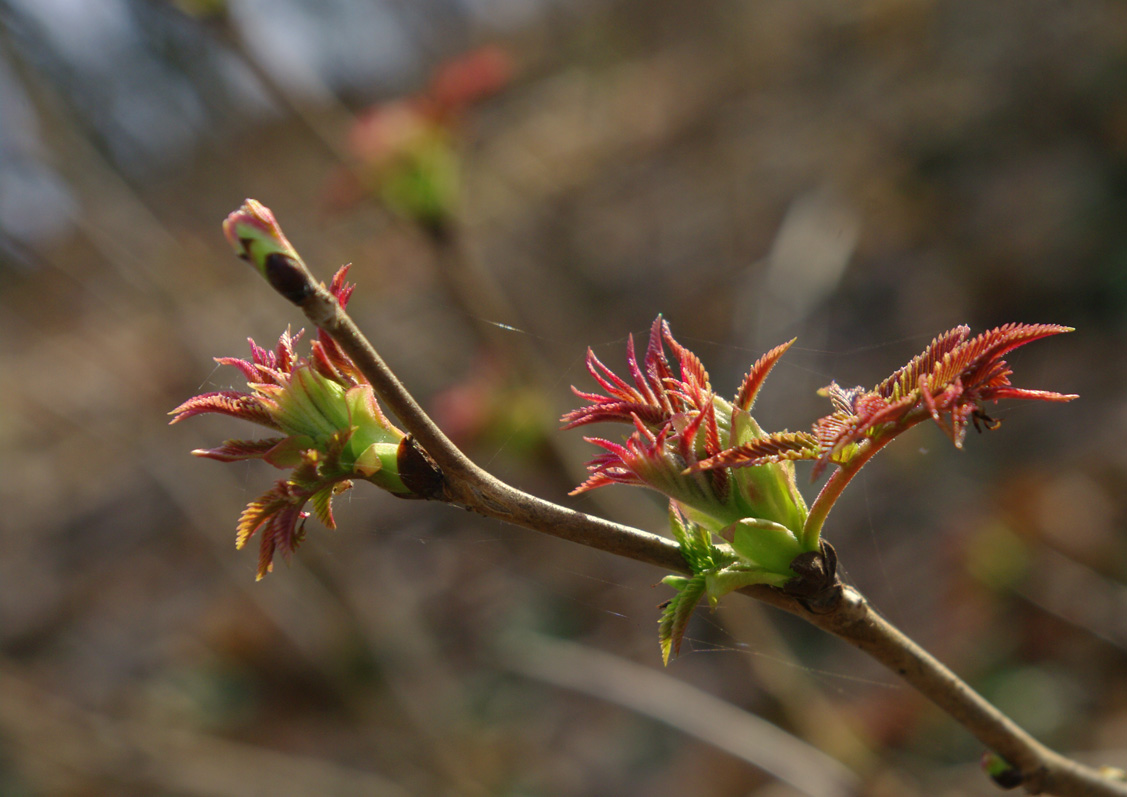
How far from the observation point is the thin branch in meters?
0.50

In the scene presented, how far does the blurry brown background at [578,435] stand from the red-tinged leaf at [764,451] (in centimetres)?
88

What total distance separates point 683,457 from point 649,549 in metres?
0.08

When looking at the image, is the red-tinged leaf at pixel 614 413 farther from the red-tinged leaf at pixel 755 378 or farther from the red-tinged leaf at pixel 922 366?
the red-tinged leaf at pixel 922 366

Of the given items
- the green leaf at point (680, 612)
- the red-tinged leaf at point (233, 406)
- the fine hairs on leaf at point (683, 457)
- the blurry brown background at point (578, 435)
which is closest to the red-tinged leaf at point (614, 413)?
the fine hairs on leaf at point (683, 457)

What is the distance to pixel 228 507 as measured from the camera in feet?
9.20

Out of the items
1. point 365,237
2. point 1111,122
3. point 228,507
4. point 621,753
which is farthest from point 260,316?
point 1111,122

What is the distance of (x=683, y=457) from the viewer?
599mm

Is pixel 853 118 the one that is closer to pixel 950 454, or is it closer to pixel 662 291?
pixel 662 291

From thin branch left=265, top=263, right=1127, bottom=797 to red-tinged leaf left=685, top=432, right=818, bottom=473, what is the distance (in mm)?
79

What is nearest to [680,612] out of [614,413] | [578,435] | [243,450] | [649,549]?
[649,549]

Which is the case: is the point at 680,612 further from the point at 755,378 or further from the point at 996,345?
the point at 996,345

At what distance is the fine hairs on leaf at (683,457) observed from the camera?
21.8 inches

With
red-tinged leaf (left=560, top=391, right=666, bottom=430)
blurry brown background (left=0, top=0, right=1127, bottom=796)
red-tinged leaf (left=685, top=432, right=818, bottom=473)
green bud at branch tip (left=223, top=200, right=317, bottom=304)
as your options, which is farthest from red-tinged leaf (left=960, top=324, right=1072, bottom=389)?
blurry brown background (left=0, top=0, right=1127, bottom=796)

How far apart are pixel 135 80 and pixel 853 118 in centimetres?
471
